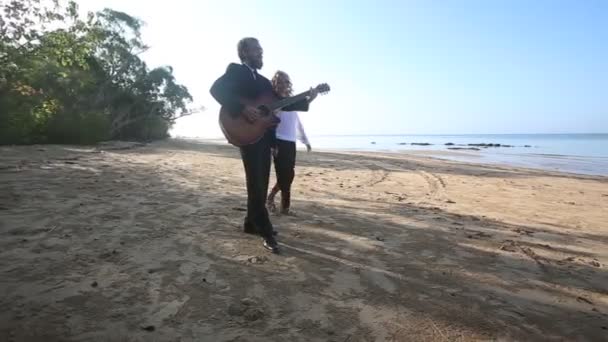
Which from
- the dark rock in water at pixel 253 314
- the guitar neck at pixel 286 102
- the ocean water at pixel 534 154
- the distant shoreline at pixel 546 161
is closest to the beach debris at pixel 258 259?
the dark rock in water at pixel 253 314

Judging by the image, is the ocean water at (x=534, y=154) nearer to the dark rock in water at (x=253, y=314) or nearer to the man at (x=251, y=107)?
the man at (x=251, y=107)

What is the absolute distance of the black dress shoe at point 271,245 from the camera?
3.32 m

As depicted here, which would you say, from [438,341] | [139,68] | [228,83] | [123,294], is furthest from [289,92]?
[139,68]

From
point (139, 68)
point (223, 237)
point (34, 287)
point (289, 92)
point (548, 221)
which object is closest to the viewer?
point (34, 287)

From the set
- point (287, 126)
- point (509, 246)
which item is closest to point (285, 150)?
point (287, 126)

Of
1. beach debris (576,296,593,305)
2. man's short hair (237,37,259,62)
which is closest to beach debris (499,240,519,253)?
beach debris (576,296,593,305)

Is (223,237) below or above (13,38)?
below

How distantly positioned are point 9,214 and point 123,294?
2.35 metres

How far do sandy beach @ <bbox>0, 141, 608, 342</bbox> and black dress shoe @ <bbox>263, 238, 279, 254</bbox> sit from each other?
10 cm

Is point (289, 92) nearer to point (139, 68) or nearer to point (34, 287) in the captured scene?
point (34, 287)

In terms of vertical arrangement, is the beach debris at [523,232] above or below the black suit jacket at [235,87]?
below

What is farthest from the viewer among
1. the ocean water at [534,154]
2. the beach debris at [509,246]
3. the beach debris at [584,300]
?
the ocean water at [534,154]

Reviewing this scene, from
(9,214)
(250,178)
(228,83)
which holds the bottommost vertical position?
(9,214)

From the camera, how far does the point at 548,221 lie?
5.17m
